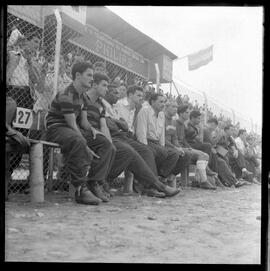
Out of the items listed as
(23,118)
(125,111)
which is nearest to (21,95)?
(23,118)

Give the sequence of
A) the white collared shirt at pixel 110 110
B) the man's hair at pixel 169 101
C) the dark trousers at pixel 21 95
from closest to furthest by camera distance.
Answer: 1. the dark trousers at pixel 21 95
2. the white collared shirt at pixel 110 110
3. the man's hair at pixel 169 101

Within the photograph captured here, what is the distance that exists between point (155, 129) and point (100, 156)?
1.92ft

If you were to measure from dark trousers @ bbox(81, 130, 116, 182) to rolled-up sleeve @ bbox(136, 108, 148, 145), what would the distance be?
316mm

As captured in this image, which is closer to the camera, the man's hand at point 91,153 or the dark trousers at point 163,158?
the man's hand at point 91,153

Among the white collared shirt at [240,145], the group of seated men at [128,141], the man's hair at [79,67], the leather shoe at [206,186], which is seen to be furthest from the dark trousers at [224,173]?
the man's hair at [79,67]

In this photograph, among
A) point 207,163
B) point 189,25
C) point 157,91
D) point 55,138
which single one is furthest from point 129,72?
point 207,163

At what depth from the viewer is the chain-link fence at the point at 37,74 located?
308 cm

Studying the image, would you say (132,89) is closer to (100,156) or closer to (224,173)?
(100,156)

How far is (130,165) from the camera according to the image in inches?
134

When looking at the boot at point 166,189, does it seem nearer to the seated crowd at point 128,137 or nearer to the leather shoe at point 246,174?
the seated crowd at point 128,137

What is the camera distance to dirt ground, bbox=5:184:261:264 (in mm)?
2930

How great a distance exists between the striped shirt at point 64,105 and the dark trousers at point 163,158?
749 mm

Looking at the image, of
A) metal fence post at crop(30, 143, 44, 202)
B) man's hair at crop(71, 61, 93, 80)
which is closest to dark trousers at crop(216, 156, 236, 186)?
man's hair at crop(71, 61, 93, 80)
